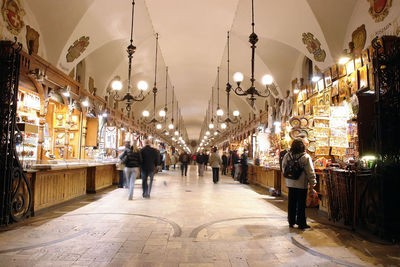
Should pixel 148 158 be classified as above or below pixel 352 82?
below

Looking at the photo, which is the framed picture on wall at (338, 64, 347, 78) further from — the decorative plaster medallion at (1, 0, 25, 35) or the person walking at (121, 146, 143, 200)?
the decorative plaster medallion at (1, 0, 25, 35)

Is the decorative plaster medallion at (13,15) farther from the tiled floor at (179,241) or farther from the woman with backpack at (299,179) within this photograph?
the woman with backpack at (299,179)

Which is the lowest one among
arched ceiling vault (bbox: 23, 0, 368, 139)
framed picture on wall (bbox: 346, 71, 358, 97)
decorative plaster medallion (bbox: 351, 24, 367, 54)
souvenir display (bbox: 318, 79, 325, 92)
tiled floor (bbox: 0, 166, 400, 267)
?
tiled floor (bbox: 0, 166, 400, 267)

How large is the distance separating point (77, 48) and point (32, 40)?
1.60m

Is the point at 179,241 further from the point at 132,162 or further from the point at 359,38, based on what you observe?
the point at 359,38

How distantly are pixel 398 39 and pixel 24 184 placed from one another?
6.73 meters

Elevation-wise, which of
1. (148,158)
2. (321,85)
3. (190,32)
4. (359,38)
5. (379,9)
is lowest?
(148,158)

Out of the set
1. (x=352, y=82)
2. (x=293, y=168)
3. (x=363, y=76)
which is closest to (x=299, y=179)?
(x=293, y=168)

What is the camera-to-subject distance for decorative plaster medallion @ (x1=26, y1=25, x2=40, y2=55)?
6.78 meters

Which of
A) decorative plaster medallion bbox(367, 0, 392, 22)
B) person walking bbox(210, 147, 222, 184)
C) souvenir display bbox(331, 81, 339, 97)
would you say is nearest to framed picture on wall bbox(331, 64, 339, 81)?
souvenir display bbox(331, 81, 339, 97)

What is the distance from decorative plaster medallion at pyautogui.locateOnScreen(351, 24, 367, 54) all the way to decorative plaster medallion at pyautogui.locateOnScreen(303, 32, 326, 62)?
94cm

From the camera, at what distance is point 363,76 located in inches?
217

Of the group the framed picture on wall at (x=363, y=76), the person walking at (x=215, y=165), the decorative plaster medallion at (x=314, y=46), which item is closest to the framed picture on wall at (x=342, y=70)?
the framed picture on wall at (x=363, y=76)

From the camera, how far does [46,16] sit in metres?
7.18
